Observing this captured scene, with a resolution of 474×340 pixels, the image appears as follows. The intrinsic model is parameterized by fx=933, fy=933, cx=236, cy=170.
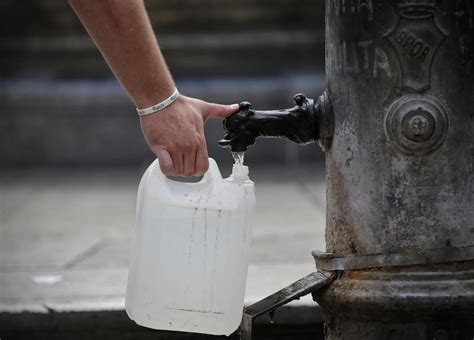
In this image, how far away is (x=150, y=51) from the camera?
2.46m

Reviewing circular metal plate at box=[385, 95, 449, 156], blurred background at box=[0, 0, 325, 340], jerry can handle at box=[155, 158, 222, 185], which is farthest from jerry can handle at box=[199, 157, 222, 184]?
blurred background at box=[0, 0, 325, 340]

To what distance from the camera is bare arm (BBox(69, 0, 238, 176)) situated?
2418 millimetres

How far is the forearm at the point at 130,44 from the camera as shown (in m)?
2.41

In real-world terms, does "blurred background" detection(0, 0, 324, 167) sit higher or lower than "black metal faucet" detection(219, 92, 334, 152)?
lower

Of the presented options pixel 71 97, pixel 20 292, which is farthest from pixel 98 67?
pixel 20 292

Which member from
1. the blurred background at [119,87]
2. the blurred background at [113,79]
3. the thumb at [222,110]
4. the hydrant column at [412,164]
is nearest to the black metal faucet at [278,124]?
the thumb at [222,110]

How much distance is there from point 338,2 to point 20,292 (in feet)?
6.34

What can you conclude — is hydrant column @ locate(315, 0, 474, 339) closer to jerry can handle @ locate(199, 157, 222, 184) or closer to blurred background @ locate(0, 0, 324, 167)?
jerry can handle @ locate(199, 157, 222, 184)

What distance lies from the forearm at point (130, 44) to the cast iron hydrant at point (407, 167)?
0.50 m

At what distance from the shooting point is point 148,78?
2486 mm

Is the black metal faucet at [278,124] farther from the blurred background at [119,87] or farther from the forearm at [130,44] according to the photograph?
the blurred background at [119,87]

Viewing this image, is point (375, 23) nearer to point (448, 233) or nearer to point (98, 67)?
point (448, 233)

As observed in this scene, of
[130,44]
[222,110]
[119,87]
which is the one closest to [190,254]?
[222,110]

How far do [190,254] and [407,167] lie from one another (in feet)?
A: 2.11
